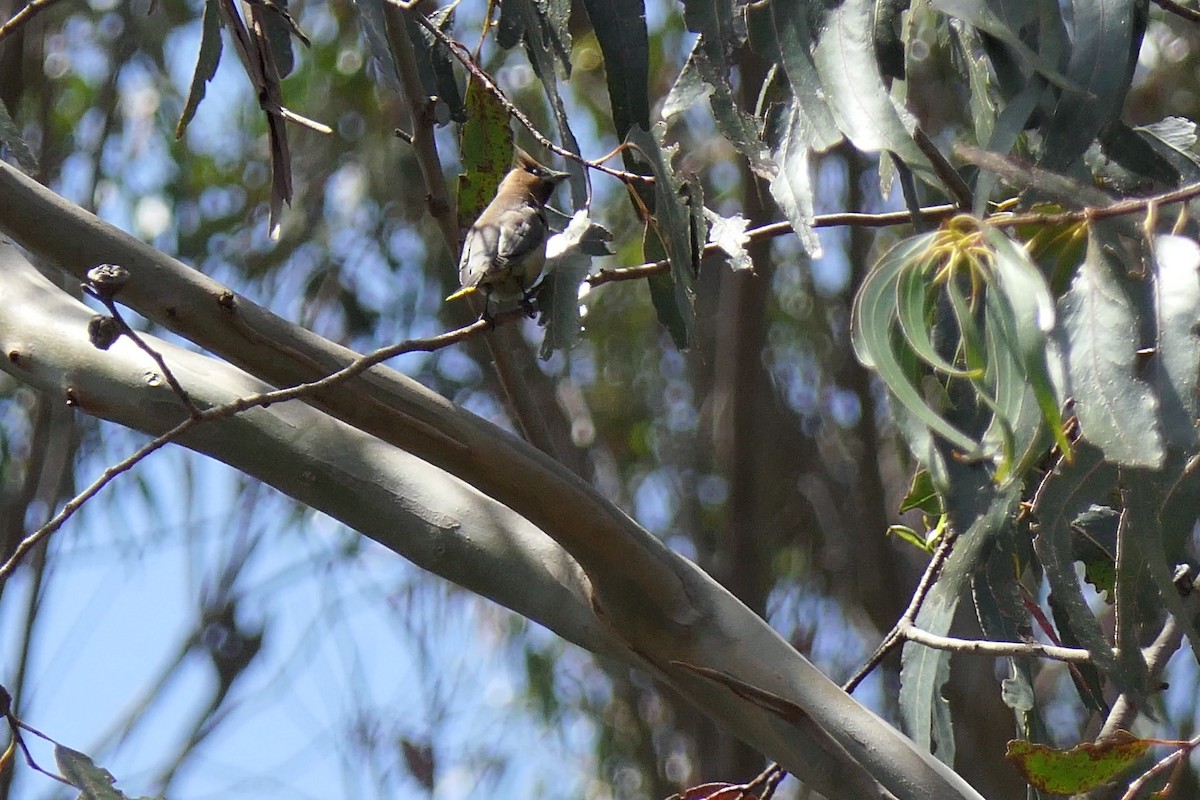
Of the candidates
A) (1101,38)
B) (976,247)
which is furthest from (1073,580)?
(1101,38)

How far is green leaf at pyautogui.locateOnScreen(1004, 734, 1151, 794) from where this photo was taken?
1.45 m

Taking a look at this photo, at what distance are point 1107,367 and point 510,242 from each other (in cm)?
96

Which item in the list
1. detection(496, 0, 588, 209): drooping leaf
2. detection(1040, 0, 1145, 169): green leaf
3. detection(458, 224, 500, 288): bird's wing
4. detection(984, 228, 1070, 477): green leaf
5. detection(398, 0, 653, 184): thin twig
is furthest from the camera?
detection(458, 224, 500, 288): bird's wing

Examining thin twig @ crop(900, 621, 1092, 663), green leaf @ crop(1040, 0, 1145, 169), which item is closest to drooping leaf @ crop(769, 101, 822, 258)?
green leaf @ crop(1040, 0, 1145, 169)

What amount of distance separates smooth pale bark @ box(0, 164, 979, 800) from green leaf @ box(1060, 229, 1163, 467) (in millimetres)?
514

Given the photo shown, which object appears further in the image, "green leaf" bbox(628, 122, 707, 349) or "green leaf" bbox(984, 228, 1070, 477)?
"green leaf" bbox(628, 122, 707, 349)

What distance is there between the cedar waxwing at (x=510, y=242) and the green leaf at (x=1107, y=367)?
0.75 meters

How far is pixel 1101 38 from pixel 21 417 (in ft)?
13.4

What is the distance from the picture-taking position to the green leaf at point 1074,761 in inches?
57.2

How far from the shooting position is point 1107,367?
1206 millimetres

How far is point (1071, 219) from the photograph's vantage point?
1.34 metres

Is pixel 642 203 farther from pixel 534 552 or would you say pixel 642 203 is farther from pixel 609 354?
pixel 609 354

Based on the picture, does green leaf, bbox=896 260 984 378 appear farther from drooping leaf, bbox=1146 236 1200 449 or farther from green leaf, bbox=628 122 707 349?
green leaf, bbox=628 122 707 349

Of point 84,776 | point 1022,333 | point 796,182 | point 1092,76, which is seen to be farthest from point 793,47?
point 84,776
